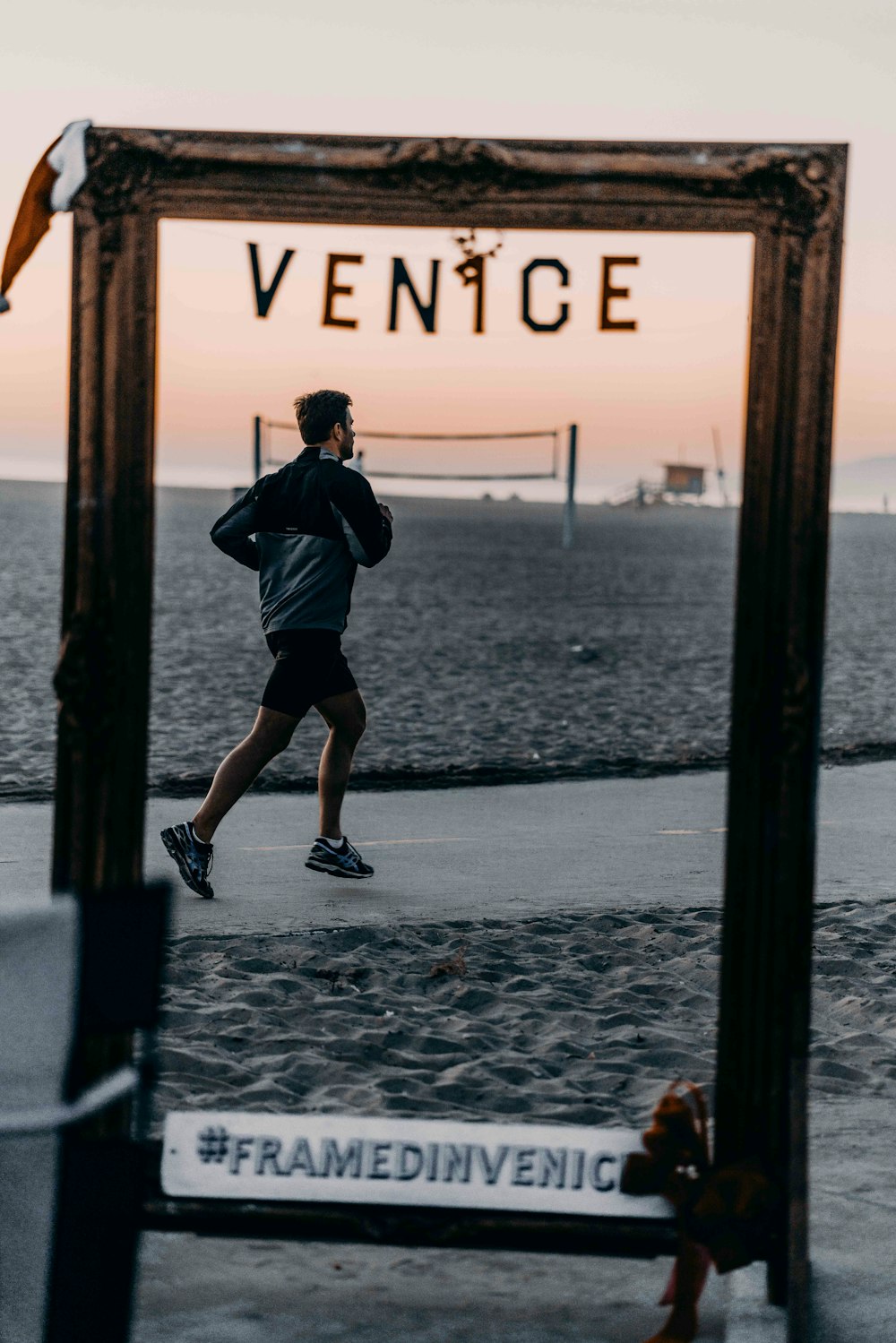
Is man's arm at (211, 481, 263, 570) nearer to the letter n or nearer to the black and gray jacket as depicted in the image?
the black and gray jacket

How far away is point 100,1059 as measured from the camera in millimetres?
3109

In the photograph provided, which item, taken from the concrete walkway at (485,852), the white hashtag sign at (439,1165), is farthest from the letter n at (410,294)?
the concrete walkway at (485,852)

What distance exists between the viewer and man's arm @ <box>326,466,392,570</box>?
5199 mm

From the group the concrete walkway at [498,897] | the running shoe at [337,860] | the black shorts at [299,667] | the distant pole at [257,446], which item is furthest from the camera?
the running shoe at [337,860]

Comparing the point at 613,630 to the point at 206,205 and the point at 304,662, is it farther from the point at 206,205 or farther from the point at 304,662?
the point at 206,205

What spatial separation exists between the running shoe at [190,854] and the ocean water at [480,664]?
2.74 metres

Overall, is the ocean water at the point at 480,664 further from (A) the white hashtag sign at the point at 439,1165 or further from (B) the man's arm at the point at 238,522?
(A) the white hashtag sign at the point at 439,1165

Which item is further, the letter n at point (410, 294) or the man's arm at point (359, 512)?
the man's arm at point (359, 512)

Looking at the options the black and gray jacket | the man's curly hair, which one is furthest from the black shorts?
the man's curly hair

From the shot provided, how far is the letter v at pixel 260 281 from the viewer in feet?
9.82

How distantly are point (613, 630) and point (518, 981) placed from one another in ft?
51.4

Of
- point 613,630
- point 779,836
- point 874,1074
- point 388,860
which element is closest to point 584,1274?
point 779,836

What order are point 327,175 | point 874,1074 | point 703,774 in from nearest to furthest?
1. point 327,175
2. point 874,1074
3. point 703,774

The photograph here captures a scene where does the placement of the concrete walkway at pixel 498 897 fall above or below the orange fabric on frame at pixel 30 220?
below
